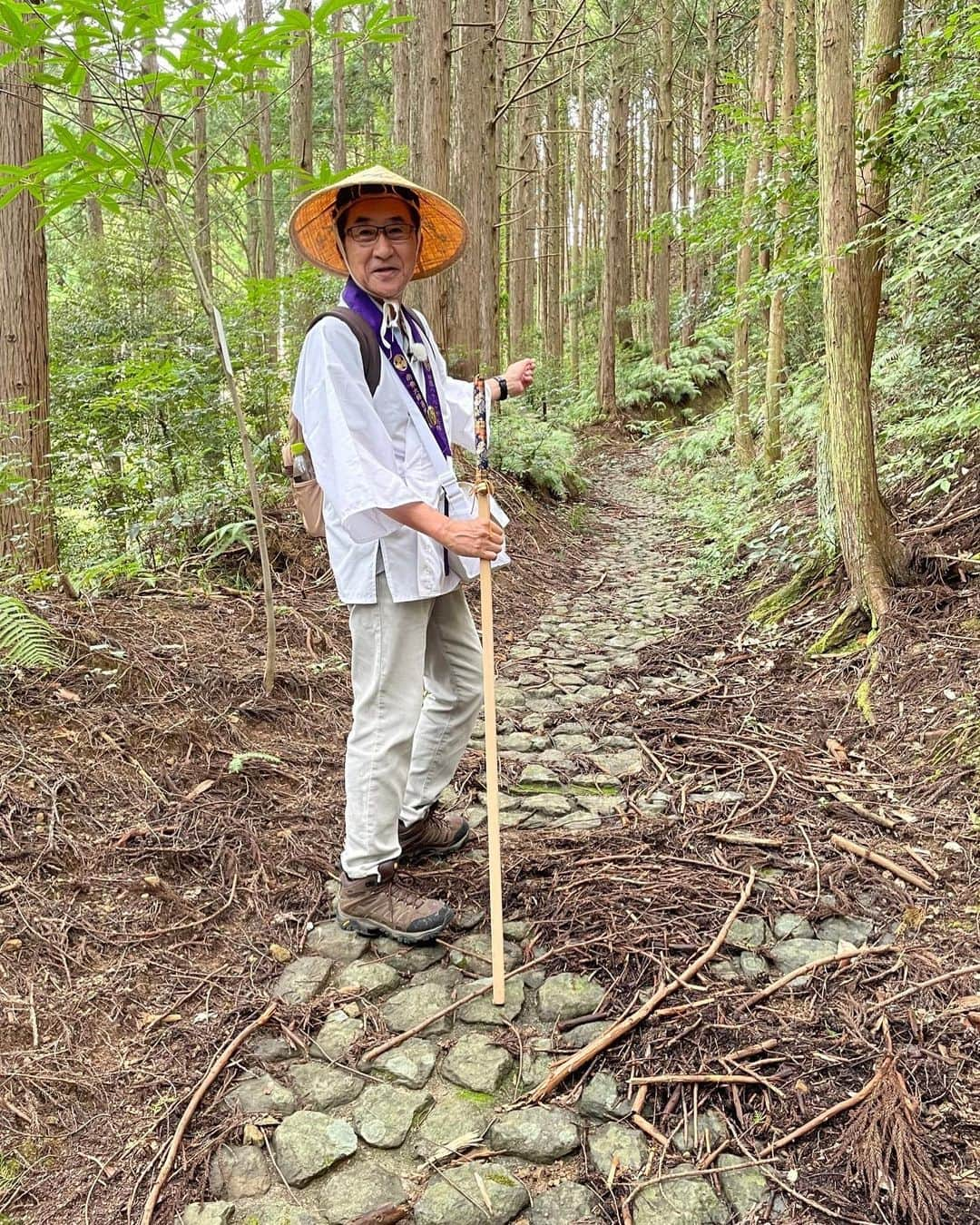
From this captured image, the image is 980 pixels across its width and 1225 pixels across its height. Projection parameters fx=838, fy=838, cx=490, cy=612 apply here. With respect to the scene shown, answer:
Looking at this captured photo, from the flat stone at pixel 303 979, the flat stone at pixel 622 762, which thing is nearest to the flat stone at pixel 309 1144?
the flat stone at pixel 303 979

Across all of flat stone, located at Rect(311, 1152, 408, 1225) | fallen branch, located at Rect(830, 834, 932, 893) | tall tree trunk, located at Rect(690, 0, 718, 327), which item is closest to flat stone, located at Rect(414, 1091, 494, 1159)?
flat stone, located at Rect(311, 1152, 408, 1225)

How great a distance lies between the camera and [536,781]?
427cm

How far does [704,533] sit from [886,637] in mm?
5463

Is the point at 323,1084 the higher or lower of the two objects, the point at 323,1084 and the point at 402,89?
the lower

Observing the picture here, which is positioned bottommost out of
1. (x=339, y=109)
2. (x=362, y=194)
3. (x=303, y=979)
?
(x=303, y=979)

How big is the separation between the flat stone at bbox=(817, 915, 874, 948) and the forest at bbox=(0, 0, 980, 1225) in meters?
0.03

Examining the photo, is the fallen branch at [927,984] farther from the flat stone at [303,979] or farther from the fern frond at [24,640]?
the fern frond at [24,640]

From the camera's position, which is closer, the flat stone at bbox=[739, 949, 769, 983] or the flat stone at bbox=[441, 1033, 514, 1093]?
the flat stone at bbox=[441, 1033, 514, 1093]

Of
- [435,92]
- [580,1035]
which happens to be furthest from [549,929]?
[435,92]

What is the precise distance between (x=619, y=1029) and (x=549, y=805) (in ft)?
5.11

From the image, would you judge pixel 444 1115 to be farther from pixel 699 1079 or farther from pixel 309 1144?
pixel 699 1079

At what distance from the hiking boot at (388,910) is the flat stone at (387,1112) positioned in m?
0.68

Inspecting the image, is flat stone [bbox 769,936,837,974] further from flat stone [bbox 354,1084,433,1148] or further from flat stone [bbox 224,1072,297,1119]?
flat stone [bbox 224,1072,297,1119]

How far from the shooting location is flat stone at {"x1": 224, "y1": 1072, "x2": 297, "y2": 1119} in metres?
2.34
